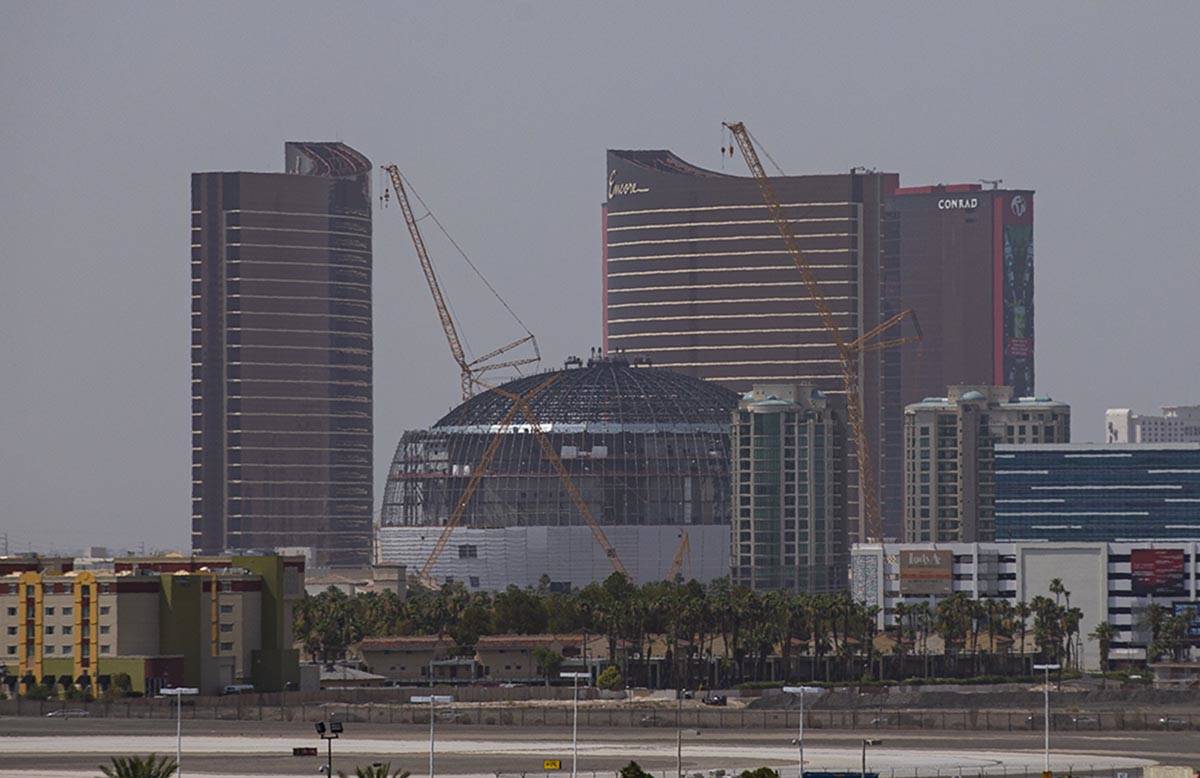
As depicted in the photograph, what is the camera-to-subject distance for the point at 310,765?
653 ft

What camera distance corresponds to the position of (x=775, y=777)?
495 feet

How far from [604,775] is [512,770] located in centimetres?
822

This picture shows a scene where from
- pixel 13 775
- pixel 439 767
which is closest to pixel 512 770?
pixel 439 767

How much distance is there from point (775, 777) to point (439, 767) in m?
49.7

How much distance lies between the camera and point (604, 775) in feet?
619

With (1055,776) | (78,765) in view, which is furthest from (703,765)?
(78,765)

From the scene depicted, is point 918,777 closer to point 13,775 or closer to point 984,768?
point 984,768

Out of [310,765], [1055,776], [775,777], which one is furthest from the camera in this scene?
[310,765]

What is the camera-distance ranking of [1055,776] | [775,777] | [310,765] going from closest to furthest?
1. [775,777]
2. [1055,776]
3. [310,765]

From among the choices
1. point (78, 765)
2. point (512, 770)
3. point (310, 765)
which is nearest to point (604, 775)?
point (512, 770)

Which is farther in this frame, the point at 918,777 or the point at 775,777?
the point at 918,777

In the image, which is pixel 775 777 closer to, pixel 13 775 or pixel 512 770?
pixel 512 770

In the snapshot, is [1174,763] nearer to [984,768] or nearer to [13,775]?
[984,768]

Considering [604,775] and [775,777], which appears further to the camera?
[604,775]
